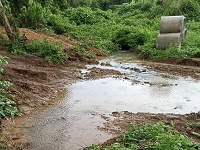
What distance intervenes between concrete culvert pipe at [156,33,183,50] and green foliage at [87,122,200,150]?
1021 cm

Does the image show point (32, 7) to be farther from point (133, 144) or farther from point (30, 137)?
point (133, 144)

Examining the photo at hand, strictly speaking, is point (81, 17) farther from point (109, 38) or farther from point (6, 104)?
point (6, 104)

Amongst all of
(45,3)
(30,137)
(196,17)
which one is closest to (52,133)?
(30,137)

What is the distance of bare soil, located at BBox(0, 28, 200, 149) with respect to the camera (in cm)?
660

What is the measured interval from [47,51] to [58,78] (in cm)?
239

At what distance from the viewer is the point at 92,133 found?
6074 millimetres

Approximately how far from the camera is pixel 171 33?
16047 mm

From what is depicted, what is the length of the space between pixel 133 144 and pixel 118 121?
5.42ft

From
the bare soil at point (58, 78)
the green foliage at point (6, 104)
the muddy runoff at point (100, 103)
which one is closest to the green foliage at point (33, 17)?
the bare soil at point (58, 78)

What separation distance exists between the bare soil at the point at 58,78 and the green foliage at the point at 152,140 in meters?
0.64

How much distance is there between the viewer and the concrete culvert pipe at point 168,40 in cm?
1551

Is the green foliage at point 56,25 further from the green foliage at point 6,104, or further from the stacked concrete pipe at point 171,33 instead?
the green foliage at point 6,104

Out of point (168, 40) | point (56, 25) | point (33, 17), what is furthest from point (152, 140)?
point (56, 25)

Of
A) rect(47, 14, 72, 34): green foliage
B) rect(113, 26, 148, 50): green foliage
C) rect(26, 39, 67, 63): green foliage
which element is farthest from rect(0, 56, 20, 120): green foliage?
rect(47, 14, 72, 34): green foliage
